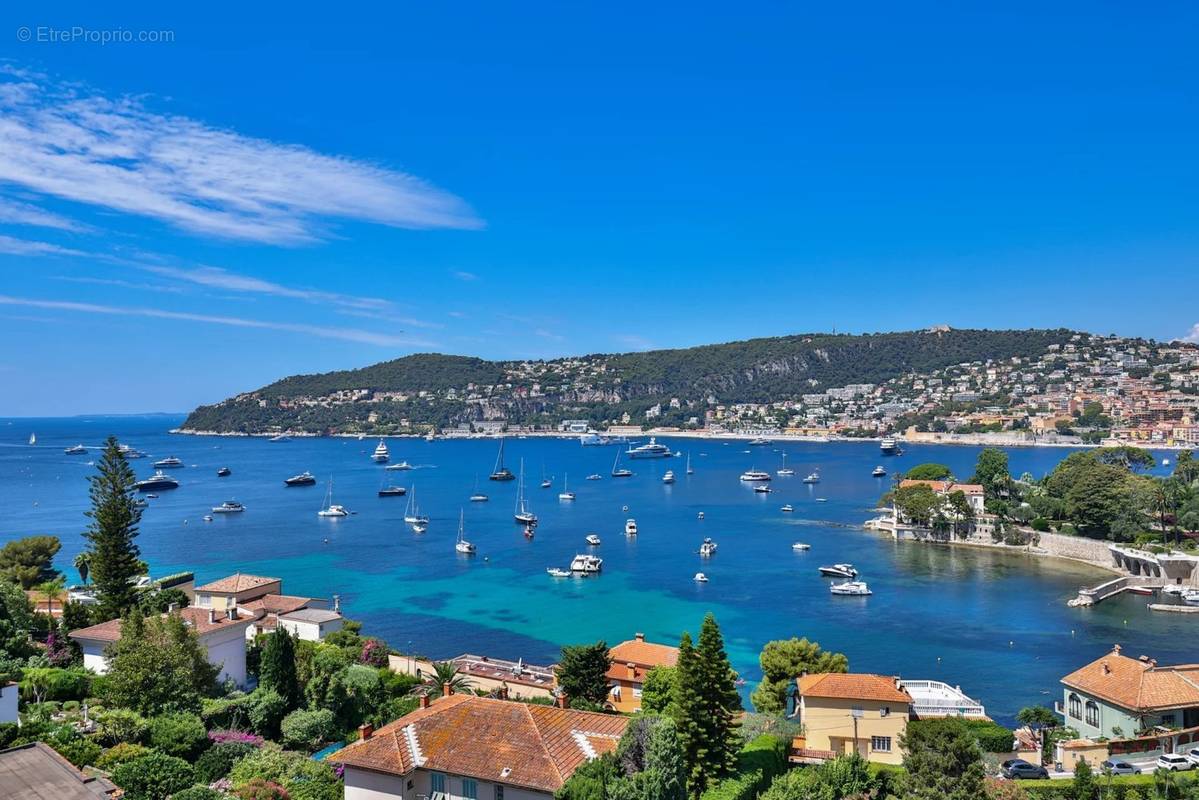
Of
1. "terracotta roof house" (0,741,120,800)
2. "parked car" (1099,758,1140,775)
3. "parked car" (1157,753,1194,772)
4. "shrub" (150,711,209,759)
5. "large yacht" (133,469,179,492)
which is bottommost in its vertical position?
"large yacht" (133,469,179,492)

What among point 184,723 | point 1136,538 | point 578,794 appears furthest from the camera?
point 1136,538

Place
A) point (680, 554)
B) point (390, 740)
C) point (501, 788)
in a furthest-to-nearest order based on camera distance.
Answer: point (680, 554)
point (390, 740)
point (501, 788)

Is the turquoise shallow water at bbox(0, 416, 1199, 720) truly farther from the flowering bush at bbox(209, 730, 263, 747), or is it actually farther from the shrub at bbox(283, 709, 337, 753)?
the flowering bush at bbox(209, 730, 263, 747)

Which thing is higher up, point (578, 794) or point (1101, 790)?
point (578, 794)

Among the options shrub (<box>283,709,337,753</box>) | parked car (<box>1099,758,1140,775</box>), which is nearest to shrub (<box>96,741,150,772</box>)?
shrub (<box>283,709,337,753</box>)

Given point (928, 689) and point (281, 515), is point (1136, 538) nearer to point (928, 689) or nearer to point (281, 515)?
point (928, 689)

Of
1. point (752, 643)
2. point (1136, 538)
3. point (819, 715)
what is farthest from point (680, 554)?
point (819, 715)

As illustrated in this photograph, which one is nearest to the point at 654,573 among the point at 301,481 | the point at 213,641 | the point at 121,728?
the point at 213,641

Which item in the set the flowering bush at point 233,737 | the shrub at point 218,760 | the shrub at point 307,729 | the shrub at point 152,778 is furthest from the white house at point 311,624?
the shrub at point 152,778

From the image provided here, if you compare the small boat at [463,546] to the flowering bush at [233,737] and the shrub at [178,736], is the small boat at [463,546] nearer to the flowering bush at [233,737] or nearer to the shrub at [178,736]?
the flowering bush at [233,737]
